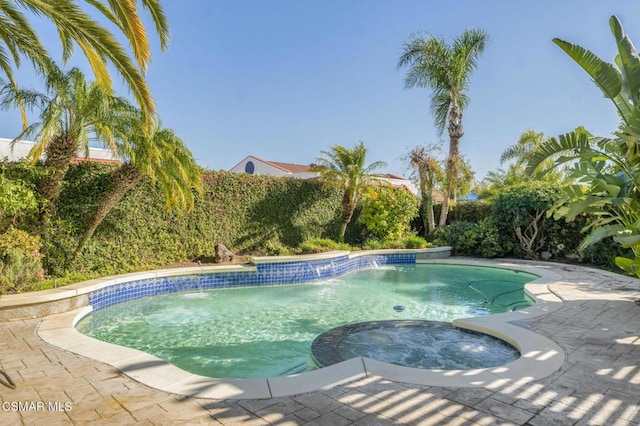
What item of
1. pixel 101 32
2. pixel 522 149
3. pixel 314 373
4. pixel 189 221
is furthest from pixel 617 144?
pixel 522 149

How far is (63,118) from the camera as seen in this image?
7.71m

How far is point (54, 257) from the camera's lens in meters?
8.91

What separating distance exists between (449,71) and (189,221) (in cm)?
1280

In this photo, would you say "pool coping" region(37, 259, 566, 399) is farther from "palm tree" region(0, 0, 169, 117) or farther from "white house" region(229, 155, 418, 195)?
"white house" region(229, 155, 418, 195)

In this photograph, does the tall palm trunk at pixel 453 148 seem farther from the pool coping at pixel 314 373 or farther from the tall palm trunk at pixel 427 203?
the pool coping at pixel 314 373

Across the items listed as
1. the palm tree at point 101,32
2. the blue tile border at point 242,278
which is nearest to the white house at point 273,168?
the blue tile border at point 242,278

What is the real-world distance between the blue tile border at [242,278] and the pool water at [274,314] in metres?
0.32

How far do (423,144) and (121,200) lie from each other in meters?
12.3

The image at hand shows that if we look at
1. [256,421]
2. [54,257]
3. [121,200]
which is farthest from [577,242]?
[54,257]

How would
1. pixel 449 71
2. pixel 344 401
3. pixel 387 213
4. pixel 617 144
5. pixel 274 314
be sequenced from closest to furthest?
1. pixel 344 401
2. pixel 617 144
3. pixel 274 314
4. pixel 387 213
5. pixel 449 71

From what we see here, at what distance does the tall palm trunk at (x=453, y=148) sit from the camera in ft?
53.9

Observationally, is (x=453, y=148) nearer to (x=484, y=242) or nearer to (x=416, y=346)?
(x=484, y=242)

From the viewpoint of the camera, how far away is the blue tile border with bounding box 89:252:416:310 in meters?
8.36

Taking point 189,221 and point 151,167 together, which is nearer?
point 151,167
